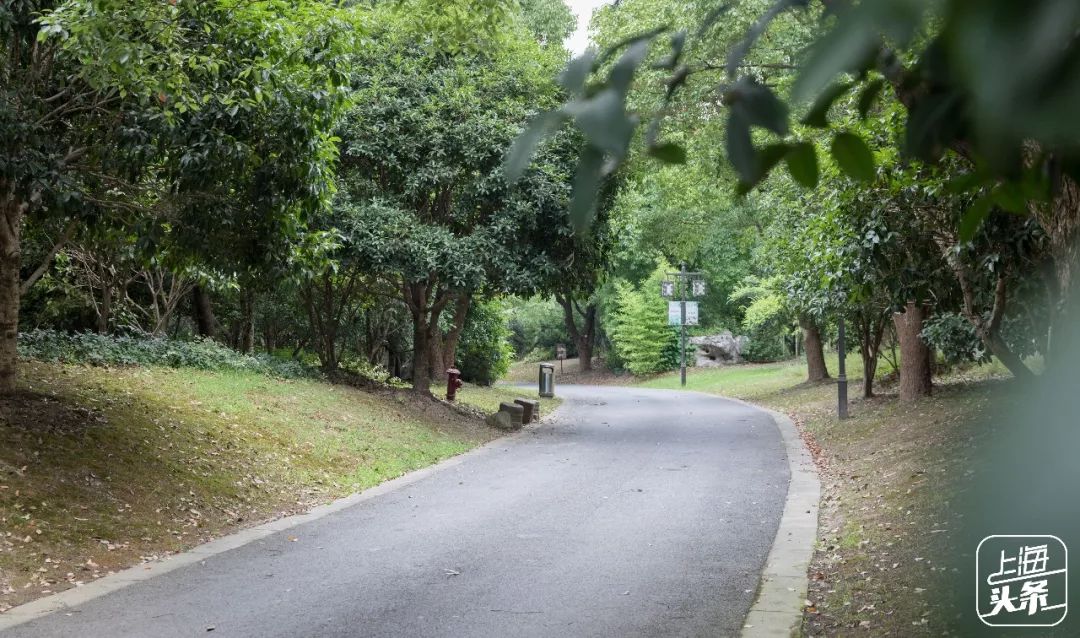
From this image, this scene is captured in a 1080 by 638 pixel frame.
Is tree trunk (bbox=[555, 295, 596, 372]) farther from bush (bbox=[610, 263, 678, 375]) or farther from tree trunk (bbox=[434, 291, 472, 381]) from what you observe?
tree trunk (bbox=[434, 291, 472, 381])

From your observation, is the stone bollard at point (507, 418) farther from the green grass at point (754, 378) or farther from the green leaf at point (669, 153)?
the green leaf at point (669, 153)

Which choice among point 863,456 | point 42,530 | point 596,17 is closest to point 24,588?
point 42,530

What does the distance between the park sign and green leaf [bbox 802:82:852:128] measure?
43157 millimetres

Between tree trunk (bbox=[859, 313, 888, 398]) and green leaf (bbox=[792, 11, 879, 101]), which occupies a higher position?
green leaf (bbox=[792, 11, 879, 101])

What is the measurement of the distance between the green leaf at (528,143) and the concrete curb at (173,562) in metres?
6.33

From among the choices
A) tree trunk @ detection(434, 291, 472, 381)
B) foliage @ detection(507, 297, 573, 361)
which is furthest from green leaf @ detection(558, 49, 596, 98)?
foliage @ detection(507, 297, 573, 361)

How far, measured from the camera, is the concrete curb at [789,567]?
6.32 m

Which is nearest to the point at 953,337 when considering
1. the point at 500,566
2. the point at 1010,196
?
the point at 500,566

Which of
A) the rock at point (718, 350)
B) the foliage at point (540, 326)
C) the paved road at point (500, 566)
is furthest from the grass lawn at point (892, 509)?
the foliage at point (540, 326)

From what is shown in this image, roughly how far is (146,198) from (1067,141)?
42.3 feet

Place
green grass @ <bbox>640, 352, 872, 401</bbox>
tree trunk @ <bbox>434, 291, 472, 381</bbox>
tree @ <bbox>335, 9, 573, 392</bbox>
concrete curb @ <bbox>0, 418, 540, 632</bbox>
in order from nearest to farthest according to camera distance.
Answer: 1. concrete curb @ <bbox>0, 418, 540, 632</bbox>
2. tree @ <bbox>335, 9, 573, 392</bbox>
3. tree trunk @ <bbox>434, 291, 472, 381</bbox>
4. green grass @ <bbox>640, 352, 872, 401</bbox>

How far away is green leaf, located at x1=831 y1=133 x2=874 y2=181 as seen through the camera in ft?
4.42

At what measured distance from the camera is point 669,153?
4.64ft

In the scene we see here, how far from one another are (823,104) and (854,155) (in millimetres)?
95
